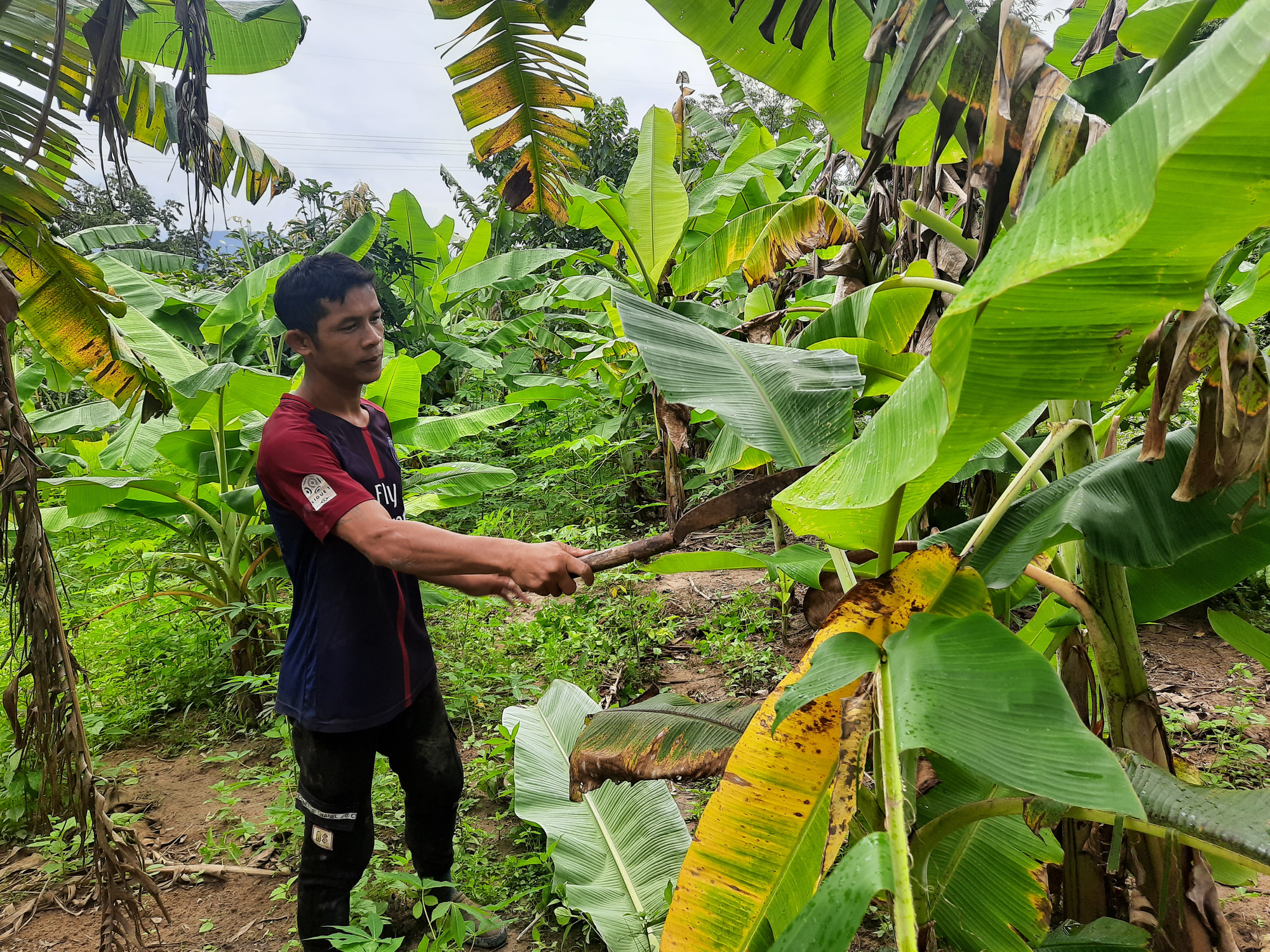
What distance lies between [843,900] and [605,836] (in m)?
1.26

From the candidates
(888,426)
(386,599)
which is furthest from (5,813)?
(888,426)

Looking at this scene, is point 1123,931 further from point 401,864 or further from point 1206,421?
point 401,864

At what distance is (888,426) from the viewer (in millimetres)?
953

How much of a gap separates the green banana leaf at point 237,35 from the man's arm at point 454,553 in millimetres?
2679

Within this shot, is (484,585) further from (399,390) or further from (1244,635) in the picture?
(399,390)

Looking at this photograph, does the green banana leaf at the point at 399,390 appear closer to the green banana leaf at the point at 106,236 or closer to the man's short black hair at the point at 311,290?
the man's short black hair at the point at 311,290

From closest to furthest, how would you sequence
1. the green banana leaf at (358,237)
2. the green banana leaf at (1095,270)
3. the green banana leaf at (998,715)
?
the green banana leaf at (1095,270) < the green banana leaf at (998,715) < the green banana leaf at (358,237)

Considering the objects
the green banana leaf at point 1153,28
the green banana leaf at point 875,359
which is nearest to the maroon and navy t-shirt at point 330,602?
the green banana leaf at point 875,359

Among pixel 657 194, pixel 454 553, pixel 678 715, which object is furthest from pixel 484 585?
pixel 657 194

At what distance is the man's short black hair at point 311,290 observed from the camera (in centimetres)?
178

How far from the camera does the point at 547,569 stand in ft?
4.63

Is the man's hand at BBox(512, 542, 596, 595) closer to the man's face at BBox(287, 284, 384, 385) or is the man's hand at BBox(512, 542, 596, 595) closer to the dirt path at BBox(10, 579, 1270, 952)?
the man's face at BBox(287, 284, 384, 385)

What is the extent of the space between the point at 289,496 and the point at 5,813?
86.4 inches

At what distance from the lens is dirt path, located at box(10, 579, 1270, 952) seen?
2.12m
